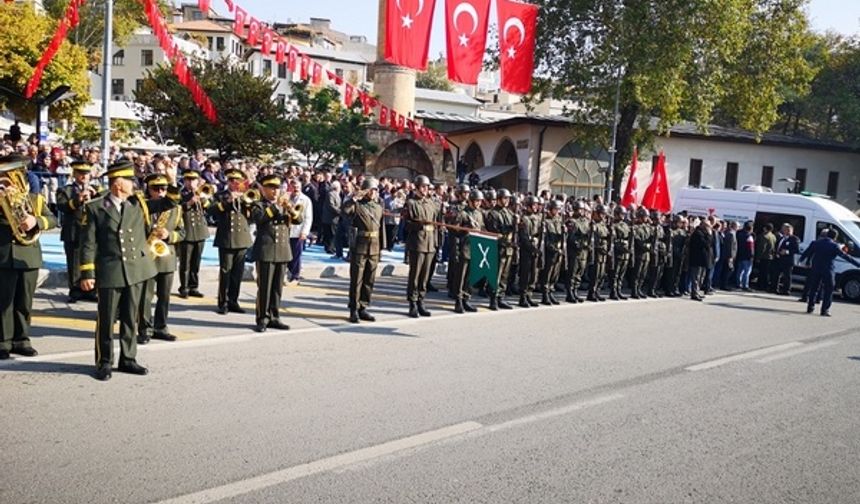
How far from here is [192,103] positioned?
116 ft

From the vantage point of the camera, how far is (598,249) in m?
14.5

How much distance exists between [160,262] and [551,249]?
749cm

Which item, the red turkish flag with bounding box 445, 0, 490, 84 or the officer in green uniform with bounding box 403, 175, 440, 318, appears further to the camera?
the red turkish flag with bounding box 445, 0, 490, 84

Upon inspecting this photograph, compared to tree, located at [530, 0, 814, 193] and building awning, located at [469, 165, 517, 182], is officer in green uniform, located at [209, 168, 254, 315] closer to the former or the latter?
tree, located at [530, 0, 814, 193]

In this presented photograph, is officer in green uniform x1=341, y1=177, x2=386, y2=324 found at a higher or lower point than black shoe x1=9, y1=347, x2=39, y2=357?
higher

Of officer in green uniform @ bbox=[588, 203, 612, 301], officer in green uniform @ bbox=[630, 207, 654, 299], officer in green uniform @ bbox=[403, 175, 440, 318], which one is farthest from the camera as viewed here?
officer in green uniform @ bbox=[630, 207, 654, 299]

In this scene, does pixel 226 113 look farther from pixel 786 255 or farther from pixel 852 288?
pixel 852 288

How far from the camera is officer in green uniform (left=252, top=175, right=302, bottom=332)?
9164 mm

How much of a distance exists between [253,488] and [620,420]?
3.30m

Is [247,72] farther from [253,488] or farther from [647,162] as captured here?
[253,488]

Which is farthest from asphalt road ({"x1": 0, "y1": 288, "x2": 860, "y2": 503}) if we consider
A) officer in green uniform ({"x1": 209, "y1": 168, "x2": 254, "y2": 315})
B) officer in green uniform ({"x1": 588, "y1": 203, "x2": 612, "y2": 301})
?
officer in green uniform ({"x1": 588, "y1": 203, "x2": 612, "y2": 301})

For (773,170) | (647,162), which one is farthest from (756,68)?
(773,170)

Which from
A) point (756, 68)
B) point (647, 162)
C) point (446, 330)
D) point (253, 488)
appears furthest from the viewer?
point (647, 162)

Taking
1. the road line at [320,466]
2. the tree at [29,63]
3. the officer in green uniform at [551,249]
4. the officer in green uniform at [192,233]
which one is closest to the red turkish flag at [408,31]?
the officer in green uniform at [551,249]
